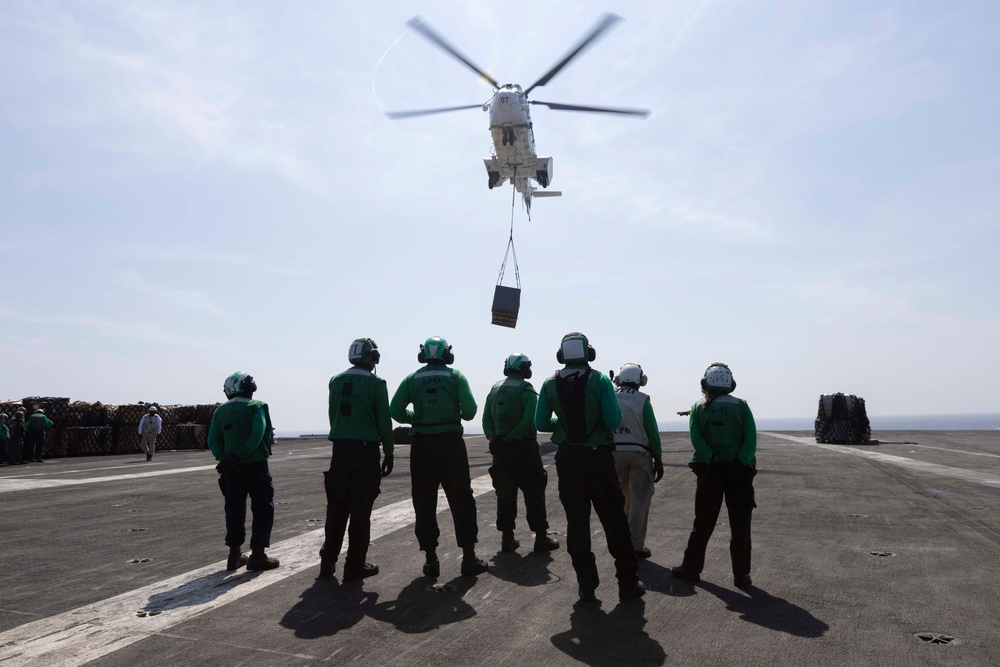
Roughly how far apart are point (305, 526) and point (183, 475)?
8.99 metres

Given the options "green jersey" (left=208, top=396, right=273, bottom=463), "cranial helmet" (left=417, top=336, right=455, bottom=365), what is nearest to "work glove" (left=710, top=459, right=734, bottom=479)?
"cranial helmet" (left=417, top=336, right=455, bottom=365)

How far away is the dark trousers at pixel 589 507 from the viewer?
212 inches

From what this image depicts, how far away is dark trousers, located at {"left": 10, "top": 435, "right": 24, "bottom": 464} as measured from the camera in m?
23.1

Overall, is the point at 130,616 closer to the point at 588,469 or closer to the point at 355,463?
the point at 355,463

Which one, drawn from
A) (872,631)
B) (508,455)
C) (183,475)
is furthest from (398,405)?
(183,475)

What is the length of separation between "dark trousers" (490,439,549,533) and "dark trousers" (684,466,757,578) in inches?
76.9

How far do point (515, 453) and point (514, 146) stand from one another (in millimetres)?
24439

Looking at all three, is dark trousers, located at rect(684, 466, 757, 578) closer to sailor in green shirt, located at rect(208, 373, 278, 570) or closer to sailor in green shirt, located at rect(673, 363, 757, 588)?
sailor in green shirt, located at rect(673, 363, 757, 588)

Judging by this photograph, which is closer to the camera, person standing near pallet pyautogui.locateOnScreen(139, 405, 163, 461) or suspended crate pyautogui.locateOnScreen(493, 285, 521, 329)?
person standing near pallet pyautogui.locateOnScreen(139, 405, 163, 461)

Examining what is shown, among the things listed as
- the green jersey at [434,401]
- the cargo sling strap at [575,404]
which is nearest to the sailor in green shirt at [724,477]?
the cargo sling strap at [575,404]

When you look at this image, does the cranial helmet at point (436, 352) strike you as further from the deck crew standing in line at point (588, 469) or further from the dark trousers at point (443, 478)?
the deck crew standing in line at point (588, 469)

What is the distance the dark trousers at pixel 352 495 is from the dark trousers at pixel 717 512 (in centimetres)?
306

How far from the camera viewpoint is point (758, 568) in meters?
6.27

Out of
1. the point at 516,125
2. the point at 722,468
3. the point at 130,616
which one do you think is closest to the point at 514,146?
the point at 516,125
